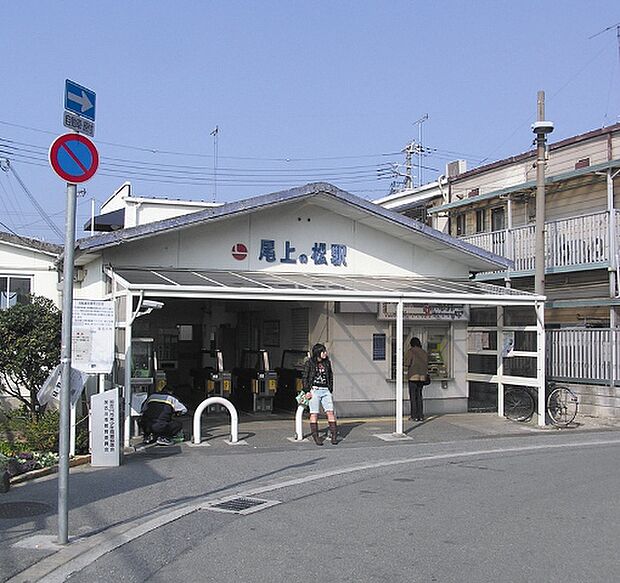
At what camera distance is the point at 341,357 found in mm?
18109

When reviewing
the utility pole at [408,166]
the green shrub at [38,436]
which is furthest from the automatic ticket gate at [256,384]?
the utility pole at [408,166]

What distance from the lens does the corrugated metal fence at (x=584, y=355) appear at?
722 inches

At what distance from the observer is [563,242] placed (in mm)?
21891

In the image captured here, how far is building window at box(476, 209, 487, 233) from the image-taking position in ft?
89.5

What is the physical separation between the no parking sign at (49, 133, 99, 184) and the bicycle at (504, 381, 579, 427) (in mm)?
12809

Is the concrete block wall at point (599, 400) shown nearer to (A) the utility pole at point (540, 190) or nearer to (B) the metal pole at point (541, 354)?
(B) the metal pole at point (541, 354)

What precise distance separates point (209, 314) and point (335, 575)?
16521 mm

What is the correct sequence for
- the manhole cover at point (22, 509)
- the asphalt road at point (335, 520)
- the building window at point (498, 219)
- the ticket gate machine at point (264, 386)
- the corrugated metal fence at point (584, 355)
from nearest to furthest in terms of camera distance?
the asphalt road at point (335, 520)
the manhole cover at point (22, 509)
the corrugated metal fence at point (584, 355)
the ticket gate machine at point (264, 386)
the building window at point (498, 219)

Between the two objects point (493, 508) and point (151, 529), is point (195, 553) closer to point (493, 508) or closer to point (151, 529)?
point (151, 529)

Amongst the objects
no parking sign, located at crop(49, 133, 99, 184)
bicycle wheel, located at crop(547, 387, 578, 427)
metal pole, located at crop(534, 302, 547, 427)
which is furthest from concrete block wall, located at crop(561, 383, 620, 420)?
no parking sign, located at crop(49, 133, 99, 184)

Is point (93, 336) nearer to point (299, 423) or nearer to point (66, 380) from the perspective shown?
point (299, 423)

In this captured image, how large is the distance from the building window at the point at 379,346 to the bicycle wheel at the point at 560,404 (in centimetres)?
372

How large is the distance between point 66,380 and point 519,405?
43.2ft

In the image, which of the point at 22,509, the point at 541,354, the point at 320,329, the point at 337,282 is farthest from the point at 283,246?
the point at 22,509
